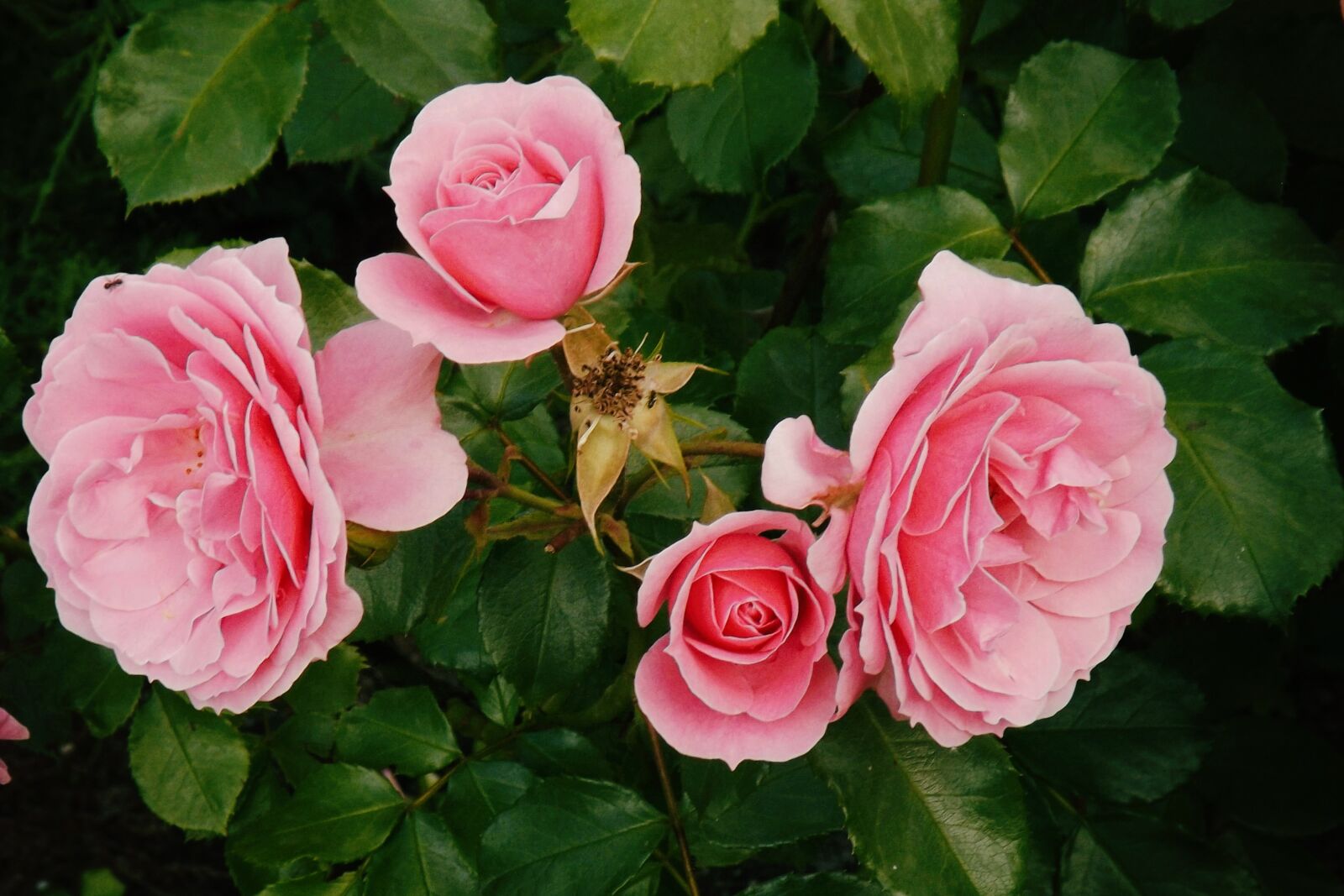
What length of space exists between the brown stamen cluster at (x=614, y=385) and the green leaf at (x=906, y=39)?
9.6 inches

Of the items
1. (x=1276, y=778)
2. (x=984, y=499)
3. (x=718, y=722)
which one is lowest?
(x=1276, y=778)

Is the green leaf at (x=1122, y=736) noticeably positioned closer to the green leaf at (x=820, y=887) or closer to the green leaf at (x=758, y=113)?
the green leaf at (x=820, y=887)

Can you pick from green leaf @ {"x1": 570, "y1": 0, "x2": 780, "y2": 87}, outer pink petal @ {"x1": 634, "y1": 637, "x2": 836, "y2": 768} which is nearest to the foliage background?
green leaf @ {"x1": 570, "y1": 0, "x2": 780, "y2": 87}

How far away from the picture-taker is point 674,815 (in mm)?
875

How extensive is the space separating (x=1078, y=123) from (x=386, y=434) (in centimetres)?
58

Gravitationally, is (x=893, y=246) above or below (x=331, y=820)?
above

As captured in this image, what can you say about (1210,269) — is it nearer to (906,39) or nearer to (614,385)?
(906,39)

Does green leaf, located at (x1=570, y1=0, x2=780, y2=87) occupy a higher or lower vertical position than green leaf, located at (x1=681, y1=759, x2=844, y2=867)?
higher

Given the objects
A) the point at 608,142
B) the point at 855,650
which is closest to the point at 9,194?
the point at 608,142

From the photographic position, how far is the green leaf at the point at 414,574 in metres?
0.73

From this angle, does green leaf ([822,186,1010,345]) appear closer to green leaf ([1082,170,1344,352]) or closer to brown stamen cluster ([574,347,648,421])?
green leaf ([1082,170,1344,352])

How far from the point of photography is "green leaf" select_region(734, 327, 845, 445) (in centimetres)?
88

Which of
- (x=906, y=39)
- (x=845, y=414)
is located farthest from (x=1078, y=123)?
(x=845, y=414)

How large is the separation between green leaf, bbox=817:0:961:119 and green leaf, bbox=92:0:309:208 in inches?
15.4
